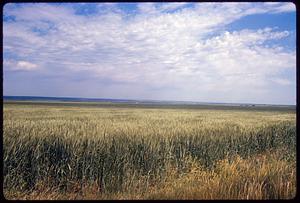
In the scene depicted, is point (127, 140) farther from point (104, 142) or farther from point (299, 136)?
point (299, 136)

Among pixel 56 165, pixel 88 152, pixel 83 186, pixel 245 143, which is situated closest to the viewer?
pixel 83 186

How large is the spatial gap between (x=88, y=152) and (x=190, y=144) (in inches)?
88.2

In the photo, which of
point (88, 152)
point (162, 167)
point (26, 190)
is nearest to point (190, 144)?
point (162, 167)

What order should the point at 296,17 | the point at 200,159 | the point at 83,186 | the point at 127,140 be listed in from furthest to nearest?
the point at 127,140, the point at 200,159, the point at 83,186, the point at 296,17

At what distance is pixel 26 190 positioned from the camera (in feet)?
13.5

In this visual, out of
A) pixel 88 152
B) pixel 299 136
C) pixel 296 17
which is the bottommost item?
pixel 88 152

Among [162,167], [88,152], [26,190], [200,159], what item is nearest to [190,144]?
[200,159]

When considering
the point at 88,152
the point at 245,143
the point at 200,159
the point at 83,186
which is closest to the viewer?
the point at 83,186

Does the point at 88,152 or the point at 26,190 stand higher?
the point at 88,152

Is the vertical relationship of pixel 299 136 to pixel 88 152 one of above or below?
above

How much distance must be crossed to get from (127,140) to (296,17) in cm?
416

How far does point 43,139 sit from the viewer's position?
5.77 meters

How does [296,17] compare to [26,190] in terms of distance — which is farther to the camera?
[26,190]

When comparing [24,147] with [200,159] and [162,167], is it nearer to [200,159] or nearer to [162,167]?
[162,167]
